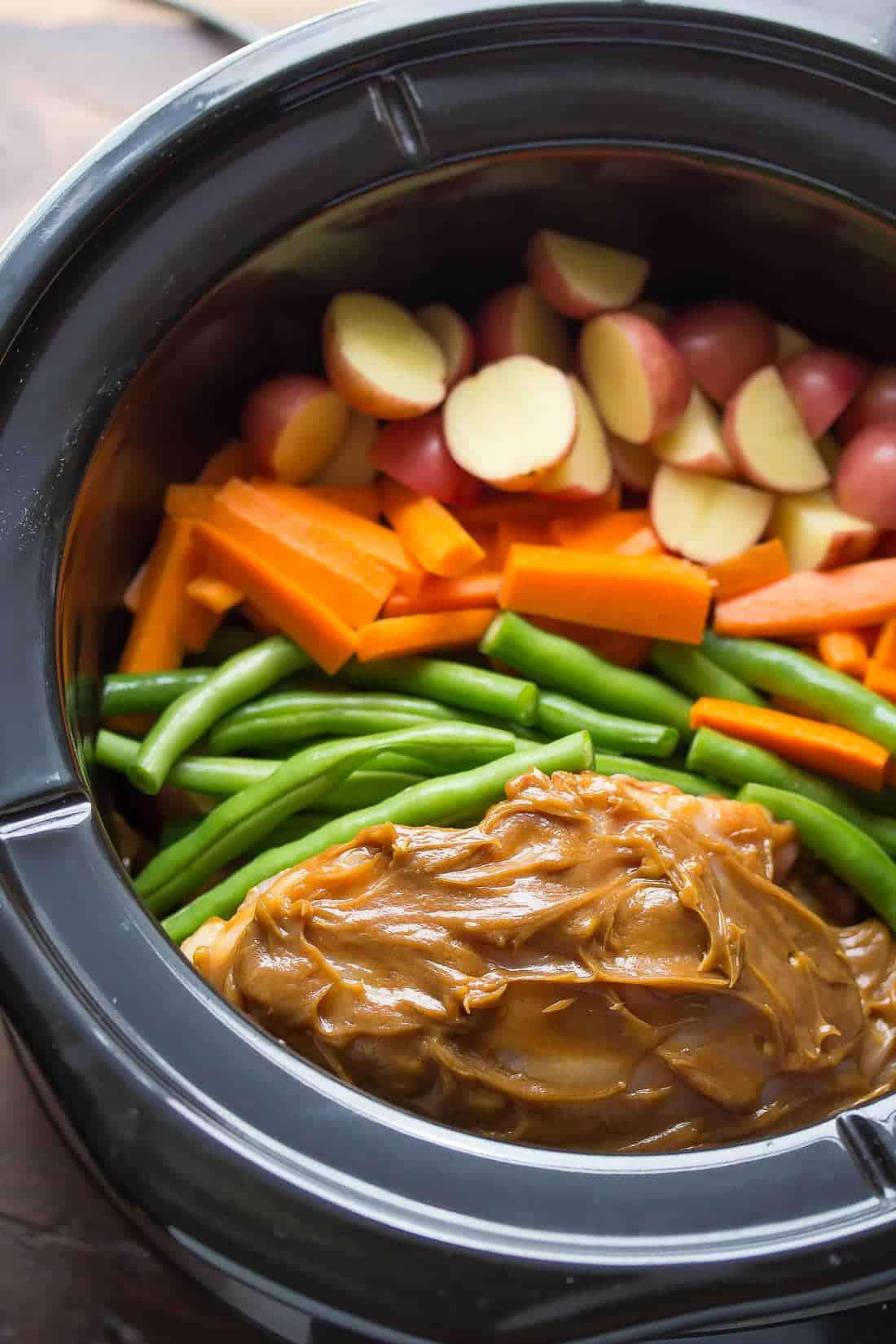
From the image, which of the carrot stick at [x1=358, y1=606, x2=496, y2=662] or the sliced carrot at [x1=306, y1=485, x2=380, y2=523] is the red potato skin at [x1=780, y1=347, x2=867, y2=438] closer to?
the carrot stick at [x1=358, y1=606, x2=496, y2=662]

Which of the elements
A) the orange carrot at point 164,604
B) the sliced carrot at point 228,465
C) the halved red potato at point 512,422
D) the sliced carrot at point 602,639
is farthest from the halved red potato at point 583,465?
the orange carrot at point 164,604

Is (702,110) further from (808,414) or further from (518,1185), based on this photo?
(518,1185)

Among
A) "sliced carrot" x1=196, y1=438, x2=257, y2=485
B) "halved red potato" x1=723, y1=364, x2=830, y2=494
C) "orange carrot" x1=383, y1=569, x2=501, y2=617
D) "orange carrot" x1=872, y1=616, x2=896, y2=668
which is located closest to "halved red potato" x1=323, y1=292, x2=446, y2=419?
"sliced carrot" x1=196, y1=438, x2=257, y2=485

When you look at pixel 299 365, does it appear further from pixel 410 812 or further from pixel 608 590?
pixel 410 812

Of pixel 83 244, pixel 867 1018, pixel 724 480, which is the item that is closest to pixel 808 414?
pixel 724 480

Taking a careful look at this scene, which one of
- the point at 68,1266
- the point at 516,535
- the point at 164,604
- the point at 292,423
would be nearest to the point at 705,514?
the point at 516,535

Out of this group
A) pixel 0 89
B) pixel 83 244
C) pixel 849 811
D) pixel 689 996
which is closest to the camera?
pixel 689 996
